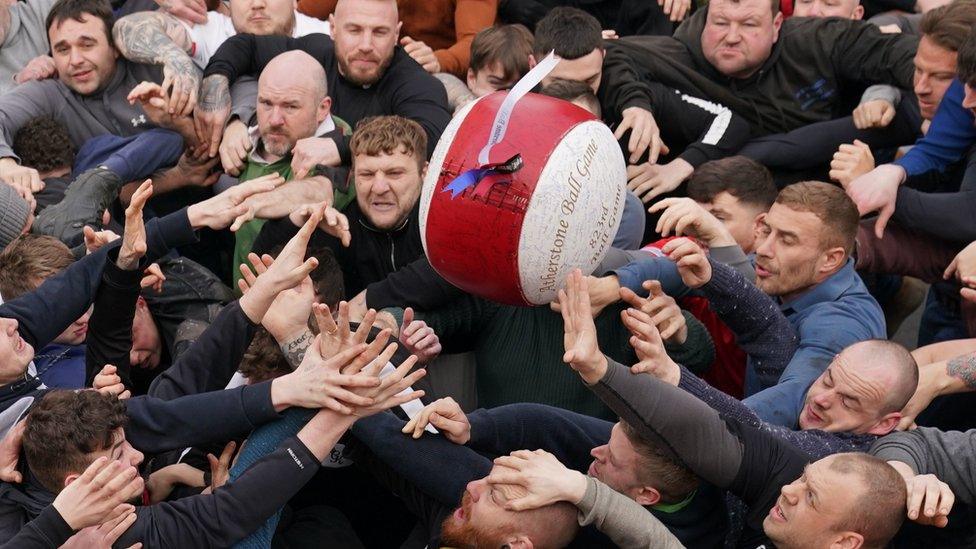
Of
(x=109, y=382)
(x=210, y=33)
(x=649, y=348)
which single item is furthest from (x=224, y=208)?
(x=210, y=33)

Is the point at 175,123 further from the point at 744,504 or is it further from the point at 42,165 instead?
the point at 744,504

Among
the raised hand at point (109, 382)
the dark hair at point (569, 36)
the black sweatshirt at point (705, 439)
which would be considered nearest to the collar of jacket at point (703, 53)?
the dark hair at point (569, 36)

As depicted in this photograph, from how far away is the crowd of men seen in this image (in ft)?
14.4

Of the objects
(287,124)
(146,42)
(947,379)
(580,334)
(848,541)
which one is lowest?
(947,379)

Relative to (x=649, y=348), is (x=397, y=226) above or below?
below

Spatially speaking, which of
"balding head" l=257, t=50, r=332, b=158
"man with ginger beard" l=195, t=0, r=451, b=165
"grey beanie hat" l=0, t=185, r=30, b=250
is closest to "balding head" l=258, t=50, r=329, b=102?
"balding head" l=257, t=50, r=332, b=158

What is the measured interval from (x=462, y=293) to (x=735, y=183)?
1471mm

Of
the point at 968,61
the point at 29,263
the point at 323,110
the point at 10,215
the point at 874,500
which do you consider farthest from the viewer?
the point at 323,110

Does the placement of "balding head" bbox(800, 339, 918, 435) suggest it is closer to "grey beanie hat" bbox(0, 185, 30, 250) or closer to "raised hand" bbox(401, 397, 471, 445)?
"raised hand" bbox(401, 397, 471, 445)

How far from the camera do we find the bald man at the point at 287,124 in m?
6.48

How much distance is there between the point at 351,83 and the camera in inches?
285

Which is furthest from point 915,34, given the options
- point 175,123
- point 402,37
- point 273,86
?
point 175,123

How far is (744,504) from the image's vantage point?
4703 millimetres

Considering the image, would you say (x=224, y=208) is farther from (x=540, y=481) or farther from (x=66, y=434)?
(x=540, y=481)
